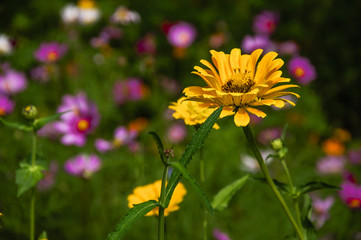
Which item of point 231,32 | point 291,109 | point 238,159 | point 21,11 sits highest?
point 21,11

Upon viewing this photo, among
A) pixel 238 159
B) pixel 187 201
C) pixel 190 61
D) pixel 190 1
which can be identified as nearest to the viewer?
pixel 187 201

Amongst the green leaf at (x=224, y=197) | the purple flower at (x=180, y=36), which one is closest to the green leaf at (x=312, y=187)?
the green leaf at (x=224, y=197)

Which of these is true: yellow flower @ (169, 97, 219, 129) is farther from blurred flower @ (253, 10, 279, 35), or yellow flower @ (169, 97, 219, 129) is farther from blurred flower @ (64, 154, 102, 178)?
blurred flower @ (253, 10, 279, 35)

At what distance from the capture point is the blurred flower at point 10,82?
5.71ft

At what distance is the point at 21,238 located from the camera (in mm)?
1271

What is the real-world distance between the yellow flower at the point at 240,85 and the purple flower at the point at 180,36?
1.49 meters

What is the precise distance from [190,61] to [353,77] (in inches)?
32.7

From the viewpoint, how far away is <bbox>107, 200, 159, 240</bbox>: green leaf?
487 millimetres

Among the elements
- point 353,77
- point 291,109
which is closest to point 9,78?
point 291,109

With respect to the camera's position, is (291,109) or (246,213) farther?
(291,109)

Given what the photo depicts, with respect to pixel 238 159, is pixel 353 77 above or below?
above

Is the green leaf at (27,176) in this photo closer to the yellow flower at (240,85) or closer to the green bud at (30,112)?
the green bud at (30,112)

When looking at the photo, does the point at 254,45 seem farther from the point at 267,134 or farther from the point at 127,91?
the point at 127,91

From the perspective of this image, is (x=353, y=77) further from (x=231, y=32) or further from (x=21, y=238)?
(x=21, y=238)
